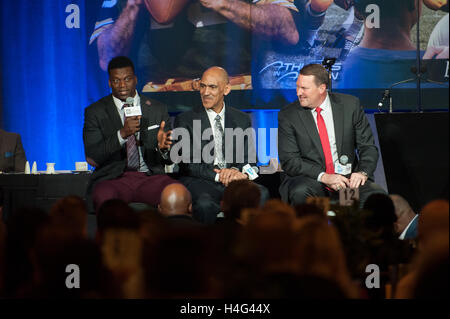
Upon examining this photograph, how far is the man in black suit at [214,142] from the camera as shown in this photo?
14.4ft

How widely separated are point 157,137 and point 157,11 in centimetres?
239

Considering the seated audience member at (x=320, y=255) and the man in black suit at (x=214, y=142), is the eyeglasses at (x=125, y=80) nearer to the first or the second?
the man in black suit at (x=214, y=142)

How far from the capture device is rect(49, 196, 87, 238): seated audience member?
5.91 feet

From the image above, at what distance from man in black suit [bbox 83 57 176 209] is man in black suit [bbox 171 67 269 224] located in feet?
0.56

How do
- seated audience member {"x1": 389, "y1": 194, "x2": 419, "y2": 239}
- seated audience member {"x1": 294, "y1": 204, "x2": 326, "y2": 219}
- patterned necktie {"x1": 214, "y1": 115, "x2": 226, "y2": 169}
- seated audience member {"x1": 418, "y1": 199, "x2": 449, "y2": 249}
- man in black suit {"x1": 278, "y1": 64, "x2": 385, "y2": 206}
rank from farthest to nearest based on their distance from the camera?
patterned necktie {"x1": 214, "y1": 115, "x2": 226, "y2": 169}, man in black suit {"x1": 278, "y1": 64, "x2": 385, "y2": 206}, seated audience member {"x1": 389, "y1": 194, "x2": 419, "y2": 239}, seated audience member {"x1": 294, "y1": 204, "x2": 326, "y2": 219}, seated audience member {"x1": 418, "y1": 199, "x2": 449, "y2": 249}

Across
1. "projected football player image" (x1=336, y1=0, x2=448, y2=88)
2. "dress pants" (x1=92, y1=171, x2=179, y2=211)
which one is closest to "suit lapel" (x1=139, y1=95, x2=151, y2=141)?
"dress pants" (x1=92, y1=171, x2=179, y2=211)

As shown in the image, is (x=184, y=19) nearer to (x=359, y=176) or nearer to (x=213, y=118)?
(x=213, y=118)

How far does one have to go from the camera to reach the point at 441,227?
186 centimetres

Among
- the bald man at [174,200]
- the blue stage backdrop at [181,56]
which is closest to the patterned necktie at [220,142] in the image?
the bald man at [174,200]

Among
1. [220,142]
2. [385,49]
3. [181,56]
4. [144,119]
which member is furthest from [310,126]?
[181,56]

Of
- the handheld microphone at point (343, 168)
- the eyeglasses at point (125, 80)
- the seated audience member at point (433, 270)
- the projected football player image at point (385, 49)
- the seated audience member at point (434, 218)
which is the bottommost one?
the seated audience member at point (433, 270)

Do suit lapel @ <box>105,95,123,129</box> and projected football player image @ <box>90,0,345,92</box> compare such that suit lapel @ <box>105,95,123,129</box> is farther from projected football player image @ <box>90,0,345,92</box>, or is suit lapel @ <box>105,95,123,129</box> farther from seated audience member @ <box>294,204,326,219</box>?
seated audience member @ <box>294,204,326,219</box>

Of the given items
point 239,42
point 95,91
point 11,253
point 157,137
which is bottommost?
point 11,253

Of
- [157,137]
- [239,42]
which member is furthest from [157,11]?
[157,137]
